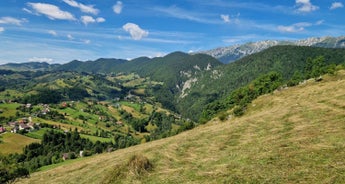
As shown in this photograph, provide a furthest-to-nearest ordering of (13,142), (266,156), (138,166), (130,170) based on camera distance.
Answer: (13,142) < (138,166) < (130,170) < (266,156)

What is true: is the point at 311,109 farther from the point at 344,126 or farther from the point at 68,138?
the point at 68,138

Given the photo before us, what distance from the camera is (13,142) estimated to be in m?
182

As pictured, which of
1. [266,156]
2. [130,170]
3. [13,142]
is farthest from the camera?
[13,142]

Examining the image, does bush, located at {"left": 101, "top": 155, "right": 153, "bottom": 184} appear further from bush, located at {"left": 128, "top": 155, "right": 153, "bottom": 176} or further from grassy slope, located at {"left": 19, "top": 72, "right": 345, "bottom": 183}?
grassy slope, located at {"left": 19, "top": 72, "right": 345, "bottom": 183}

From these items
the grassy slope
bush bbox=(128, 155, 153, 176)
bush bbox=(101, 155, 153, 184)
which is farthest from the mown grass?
bush bbox=(128, 155, 153, 176)

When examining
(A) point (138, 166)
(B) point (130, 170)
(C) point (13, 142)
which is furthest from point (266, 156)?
(C) point (13, 142)

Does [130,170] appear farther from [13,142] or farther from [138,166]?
[13,142]

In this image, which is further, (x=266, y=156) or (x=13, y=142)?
(x=13, y=142)

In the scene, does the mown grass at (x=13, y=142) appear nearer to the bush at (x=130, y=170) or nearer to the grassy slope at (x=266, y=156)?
the grassy slope at (x=266, y=156)

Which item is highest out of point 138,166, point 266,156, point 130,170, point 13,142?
point 266,156

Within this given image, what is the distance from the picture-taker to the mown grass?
170000 mm

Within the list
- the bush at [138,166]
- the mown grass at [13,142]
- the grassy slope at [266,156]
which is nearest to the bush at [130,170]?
the bush at [138,166]

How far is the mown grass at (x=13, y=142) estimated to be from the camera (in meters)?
Result: 170

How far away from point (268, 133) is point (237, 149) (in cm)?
758
